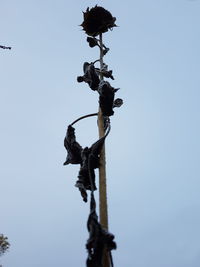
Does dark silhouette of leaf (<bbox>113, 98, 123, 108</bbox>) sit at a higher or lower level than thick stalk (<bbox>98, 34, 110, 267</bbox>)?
higher

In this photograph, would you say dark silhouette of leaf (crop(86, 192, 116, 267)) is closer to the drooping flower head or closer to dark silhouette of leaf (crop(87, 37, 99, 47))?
dark silhouette of leaf (crop(87, 37, 99, 47))

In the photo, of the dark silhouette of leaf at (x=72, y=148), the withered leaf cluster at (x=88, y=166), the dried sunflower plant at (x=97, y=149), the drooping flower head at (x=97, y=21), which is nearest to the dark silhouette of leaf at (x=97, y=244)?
the dried sunflower plant at (x=97, y=149)

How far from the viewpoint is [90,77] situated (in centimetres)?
435

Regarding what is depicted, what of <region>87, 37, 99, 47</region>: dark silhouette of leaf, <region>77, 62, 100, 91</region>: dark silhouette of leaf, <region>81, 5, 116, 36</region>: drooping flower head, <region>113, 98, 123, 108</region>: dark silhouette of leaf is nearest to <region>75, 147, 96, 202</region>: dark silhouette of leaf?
<region>113, 98, 123, 108</region>: dark silhouette of leaf

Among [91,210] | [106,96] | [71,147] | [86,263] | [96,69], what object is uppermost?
[96,69]

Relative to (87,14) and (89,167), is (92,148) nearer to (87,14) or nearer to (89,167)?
(89,167)

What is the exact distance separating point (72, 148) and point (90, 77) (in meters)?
0.92

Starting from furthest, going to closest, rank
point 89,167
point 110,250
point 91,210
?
point 89,167 → point 91,210 → point 110,250

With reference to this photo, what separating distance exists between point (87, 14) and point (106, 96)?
57.2 inches

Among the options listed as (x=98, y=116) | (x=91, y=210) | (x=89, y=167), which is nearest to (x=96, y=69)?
(x=98, y=116)

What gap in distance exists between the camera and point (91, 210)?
333 centimetres

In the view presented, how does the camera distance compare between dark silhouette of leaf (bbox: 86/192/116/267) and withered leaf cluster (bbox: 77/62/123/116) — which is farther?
withered leaf cluster (bbox: 77/62/123/116)

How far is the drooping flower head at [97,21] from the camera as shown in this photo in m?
4.74

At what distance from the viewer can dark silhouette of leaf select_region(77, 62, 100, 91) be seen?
4329 mm
